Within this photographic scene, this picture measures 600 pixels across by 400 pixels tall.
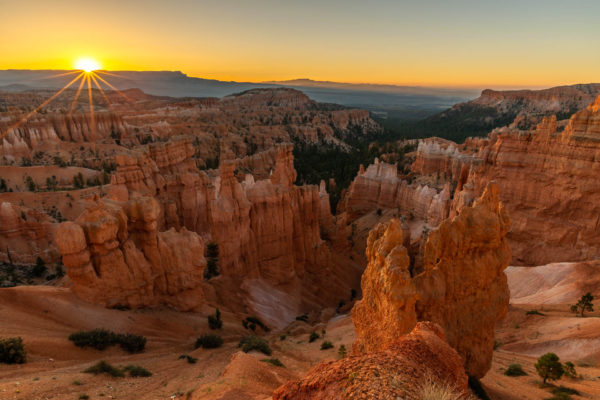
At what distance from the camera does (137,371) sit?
1092 centimetres

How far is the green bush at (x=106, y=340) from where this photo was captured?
490 inches

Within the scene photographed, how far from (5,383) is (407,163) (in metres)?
64.1

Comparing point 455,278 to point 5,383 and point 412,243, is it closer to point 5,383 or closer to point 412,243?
point 5,383

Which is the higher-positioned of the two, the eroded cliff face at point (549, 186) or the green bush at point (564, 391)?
the eroded cliff face at point (549, 186)

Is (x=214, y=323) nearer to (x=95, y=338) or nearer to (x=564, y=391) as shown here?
(x=95, y=338)

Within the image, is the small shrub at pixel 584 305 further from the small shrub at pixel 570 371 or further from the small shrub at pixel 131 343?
the small shrub at pixel 131 343

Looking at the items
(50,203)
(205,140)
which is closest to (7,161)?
(50,203)

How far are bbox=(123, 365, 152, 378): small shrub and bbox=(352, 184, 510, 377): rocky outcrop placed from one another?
22.7 ft

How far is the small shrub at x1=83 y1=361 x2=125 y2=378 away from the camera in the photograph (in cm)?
1028

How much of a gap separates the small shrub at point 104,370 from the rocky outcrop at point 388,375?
741 cm

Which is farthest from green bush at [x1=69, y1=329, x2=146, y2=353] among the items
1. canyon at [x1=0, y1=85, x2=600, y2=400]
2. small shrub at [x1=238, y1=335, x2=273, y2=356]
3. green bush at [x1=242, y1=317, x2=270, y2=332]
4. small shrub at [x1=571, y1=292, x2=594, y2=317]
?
small shrub at [x1=571, y1=292, x2=594, y2=317]

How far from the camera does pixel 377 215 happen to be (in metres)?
43.0

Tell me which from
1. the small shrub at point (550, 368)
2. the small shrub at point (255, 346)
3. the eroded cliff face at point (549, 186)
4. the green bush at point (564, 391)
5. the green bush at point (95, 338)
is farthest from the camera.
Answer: the eroded cliff face at point (549, 186)

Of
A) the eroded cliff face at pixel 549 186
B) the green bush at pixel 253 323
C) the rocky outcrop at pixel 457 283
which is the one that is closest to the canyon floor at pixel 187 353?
the green bush at pixel 253 323
